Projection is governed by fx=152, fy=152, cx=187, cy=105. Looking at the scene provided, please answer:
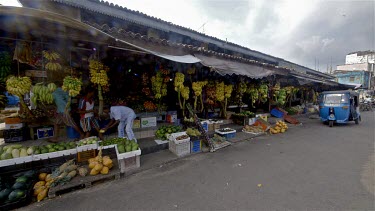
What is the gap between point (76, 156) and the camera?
3.76 metres

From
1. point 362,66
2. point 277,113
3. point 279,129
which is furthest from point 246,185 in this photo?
point 362,66

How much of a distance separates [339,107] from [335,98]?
62 cm

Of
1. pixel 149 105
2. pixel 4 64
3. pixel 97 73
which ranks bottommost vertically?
pixel 149 105

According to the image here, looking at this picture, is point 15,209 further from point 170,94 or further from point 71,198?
point 170,94

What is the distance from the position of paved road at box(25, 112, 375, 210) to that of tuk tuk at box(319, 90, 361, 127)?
4544mm

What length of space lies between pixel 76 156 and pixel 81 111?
1184 millimetres

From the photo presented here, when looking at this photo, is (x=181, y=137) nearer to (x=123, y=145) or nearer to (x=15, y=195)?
(x=123, y=145)

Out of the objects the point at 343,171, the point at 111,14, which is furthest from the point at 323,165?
the point at 111,14

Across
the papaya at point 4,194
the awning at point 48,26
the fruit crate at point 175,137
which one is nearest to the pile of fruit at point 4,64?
the awning at point 48,26

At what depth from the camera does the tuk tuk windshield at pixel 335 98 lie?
8.40 m

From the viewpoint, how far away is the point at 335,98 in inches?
341

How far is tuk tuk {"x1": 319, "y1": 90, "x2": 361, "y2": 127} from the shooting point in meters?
8.33

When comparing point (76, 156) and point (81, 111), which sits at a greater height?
point (81, 111)

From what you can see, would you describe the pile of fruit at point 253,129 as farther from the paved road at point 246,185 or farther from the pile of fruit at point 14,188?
the pile of fruit at point 14,188
